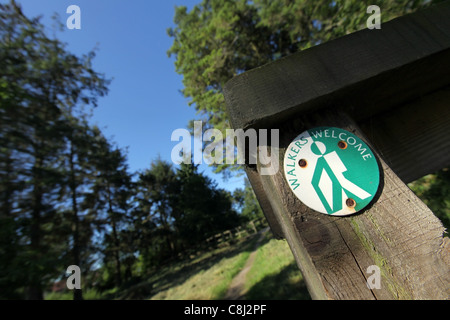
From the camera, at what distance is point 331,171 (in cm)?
62

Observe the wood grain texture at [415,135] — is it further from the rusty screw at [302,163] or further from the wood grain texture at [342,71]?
the rusty screw at [302,163]

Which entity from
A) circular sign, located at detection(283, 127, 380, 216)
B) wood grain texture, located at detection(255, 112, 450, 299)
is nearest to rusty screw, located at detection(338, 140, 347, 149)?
circular sign, located at detection(283, 127, 380, 216)

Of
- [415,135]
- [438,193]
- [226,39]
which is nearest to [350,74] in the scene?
[415,135]

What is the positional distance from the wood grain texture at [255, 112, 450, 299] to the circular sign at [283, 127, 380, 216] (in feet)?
0.09

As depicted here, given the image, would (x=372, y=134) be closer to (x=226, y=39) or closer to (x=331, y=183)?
(x=331, y=183)

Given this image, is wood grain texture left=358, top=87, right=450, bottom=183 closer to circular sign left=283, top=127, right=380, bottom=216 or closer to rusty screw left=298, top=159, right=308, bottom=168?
circular sign left=283, top=127, right=380, bottom=216

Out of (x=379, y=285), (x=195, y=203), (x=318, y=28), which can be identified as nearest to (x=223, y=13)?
(x=318, y=28)

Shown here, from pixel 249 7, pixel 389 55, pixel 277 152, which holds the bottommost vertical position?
pixel 277 152

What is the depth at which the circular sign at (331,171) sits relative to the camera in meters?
0.58

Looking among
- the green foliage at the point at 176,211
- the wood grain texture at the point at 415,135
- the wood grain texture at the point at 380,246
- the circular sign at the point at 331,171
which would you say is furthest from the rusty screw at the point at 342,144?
the green foliage at the point at 176,211

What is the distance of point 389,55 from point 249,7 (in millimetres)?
9305

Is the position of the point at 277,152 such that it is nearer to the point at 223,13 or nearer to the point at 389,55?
the point at 389,55

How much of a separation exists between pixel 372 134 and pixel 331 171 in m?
0.45

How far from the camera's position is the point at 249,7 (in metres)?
7.94
